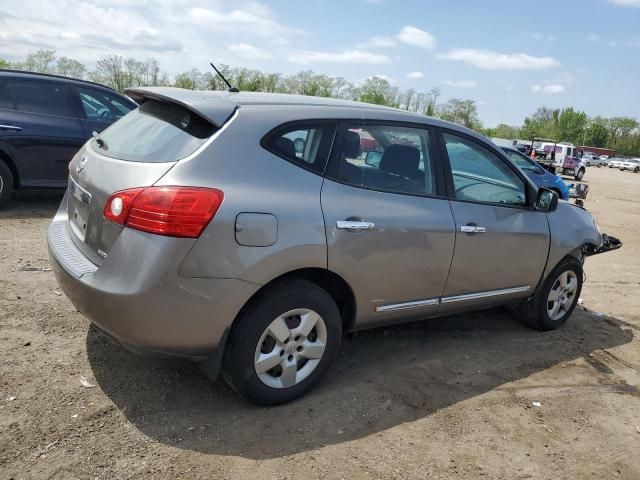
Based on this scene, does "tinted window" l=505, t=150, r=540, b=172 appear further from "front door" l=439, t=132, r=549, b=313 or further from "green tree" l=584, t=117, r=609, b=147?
"green tree" l=584, t=117, r=609, b=147

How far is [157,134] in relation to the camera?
312 centimetres

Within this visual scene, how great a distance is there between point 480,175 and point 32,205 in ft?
20.5

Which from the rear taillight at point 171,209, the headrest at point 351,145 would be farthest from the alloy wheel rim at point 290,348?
the headrest at point 351,145

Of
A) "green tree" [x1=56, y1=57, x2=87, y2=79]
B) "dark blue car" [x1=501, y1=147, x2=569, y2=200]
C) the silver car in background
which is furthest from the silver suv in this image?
the silver car in background

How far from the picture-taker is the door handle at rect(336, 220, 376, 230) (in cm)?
318

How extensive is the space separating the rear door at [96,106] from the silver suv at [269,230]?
14.2 ft

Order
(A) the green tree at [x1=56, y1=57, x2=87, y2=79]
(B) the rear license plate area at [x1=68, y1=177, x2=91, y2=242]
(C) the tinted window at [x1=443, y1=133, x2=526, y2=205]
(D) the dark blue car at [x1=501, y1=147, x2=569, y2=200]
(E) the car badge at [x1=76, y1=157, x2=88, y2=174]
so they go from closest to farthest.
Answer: (B) the rear license plate area at [x1=68, y1=177, x2=91, y2=242] → (E) the car badge at [x1=76, y1=157, x2=88, y2=174] → (C) the tinted window at [x1=443, y1=133, x2=526, y2=205] → (D) the dark blue car at [x1=501, y1=147, x2=569, y2=200] → (A) the green tree at [x1=56, y1=57, x2=87, y2=79]

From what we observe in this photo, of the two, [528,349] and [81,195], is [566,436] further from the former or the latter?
[81,195]

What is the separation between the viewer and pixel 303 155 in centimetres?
319

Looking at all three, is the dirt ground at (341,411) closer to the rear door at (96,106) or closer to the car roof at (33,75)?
the rear door at (96,106)

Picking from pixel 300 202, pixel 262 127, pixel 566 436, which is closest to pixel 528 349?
pixel 566 436

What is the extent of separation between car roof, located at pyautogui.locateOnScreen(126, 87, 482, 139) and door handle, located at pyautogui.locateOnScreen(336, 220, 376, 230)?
670 mm

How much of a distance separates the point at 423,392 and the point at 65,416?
2.14 metres

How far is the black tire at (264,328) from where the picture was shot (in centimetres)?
A: 297
